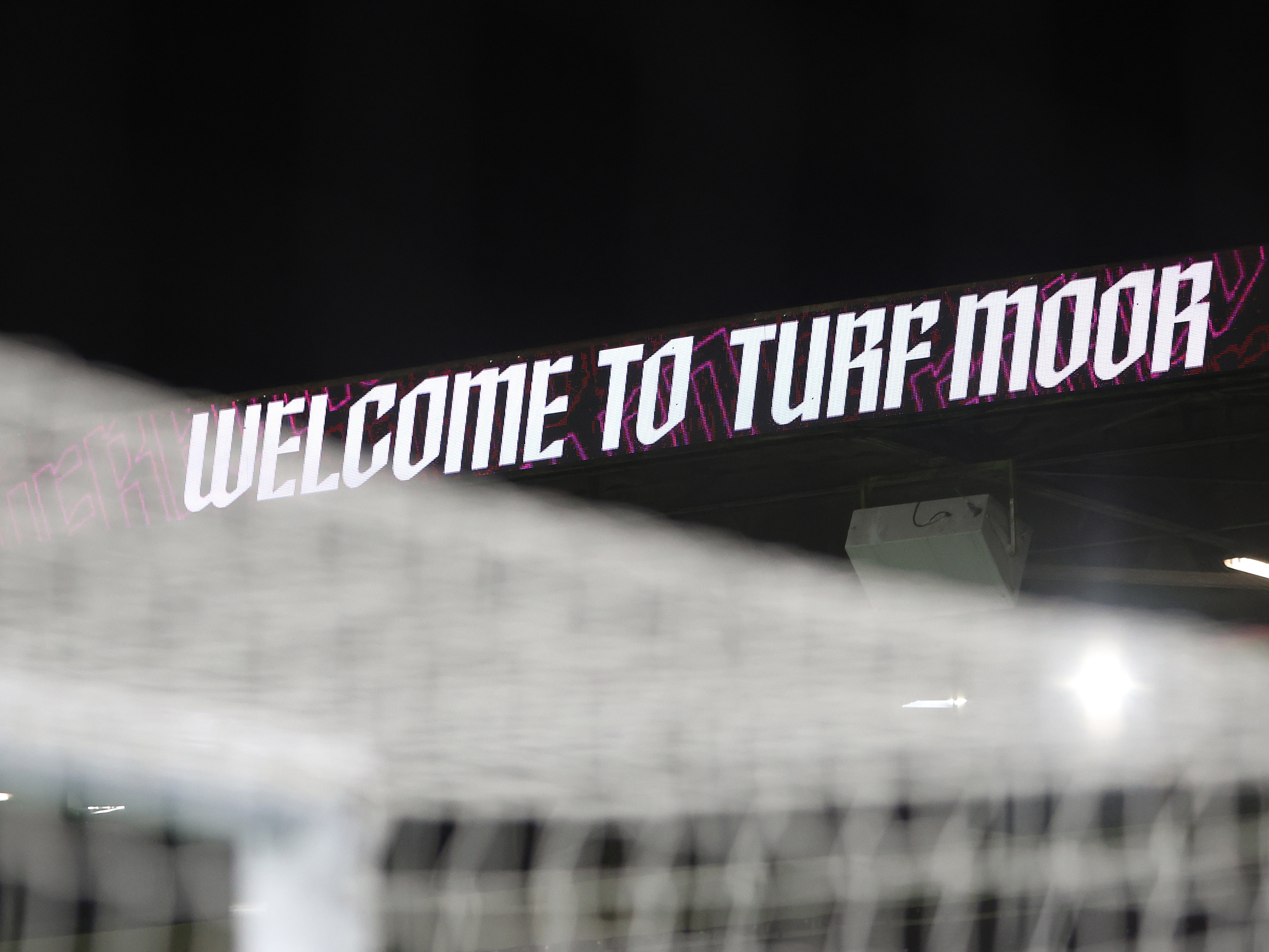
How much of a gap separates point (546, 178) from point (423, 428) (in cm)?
158

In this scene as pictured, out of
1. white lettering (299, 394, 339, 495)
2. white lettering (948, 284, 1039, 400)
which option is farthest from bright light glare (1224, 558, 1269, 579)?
white lettering (299, 394, 339, 495)

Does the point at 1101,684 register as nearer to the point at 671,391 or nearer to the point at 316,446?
the point at 671,391

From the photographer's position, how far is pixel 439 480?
491 centimetres

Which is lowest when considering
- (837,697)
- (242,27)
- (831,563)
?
(837,697)

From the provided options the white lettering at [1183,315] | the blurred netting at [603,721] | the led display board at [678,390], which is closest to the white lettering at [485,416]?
the led display board at [678,390]

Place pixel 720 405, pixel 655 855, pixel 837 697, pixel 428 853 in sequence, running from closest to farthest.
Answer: pixel 428 853 < pixel 720 405 < pixel 655 855 < pixel 837 697

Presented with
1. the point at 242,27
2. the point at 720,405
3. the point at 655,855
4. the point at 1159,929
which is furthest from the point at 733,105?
the point at 1159,929

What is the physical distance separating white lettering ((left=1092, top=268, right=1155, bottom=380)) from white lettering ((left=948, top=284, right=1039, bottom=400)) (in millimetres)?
192

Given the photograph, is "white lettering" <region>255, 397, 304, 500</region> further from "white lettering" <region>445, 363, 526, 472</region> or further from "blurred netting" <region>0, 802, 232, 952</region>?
"blurred netting" <region>0, 802, 232, 952</region>

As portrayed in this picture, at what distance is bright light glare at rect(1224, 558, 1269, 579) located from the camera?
19.6 ft

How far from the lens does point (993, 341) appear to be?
4.27m

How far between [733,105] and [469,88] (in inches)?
44.6

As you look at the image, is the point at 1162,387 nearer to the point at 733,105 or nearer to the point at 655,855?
the point at 733,105

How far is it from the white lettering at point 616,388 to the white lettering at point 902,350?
2.69 feet
